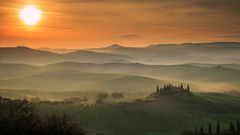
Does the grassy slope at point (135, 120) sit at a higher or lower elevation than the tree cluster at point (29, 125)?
lower

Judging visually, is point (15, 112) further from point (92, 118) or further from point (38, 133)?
point (92, 118)

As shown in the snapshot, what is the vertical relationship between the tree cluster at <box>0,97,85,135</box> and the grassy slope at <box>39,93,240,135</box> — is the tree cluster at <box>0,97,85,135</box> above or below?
above

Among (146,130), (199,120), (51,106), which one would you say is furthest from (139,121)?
(51,106)

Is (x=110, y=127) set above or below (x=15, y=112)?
below

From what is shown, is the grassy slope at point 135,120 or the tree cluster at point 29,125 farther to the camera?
the grassy slope at point 135,120

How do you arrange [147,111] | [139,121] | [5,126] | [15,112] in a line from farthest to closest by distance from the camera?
[147,111] < [139,121] < [15,112] < [5,126]

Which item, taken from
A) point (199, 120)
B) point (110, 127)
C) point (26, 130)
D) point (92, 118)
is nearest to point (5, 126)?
point (26, 130)

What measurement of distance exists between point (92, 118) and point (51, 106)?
28.3 meters

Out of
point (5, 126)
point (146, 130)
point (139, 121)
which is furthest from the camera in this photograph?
point (139, 121)

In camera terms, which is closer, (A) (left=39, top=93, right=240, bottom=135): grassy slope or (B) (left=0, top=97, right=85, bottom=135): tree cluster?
(B) (left=0, top=97, right=85, bottom=135): tree cluster

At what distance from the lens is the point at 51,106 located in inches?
7785

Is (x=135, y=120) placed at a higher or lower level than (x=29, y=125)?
lower

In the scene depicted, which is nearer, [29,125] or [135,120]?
[29,125]

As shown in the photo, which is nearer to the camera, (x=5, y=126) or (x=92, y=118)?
(x=5, y=126)
